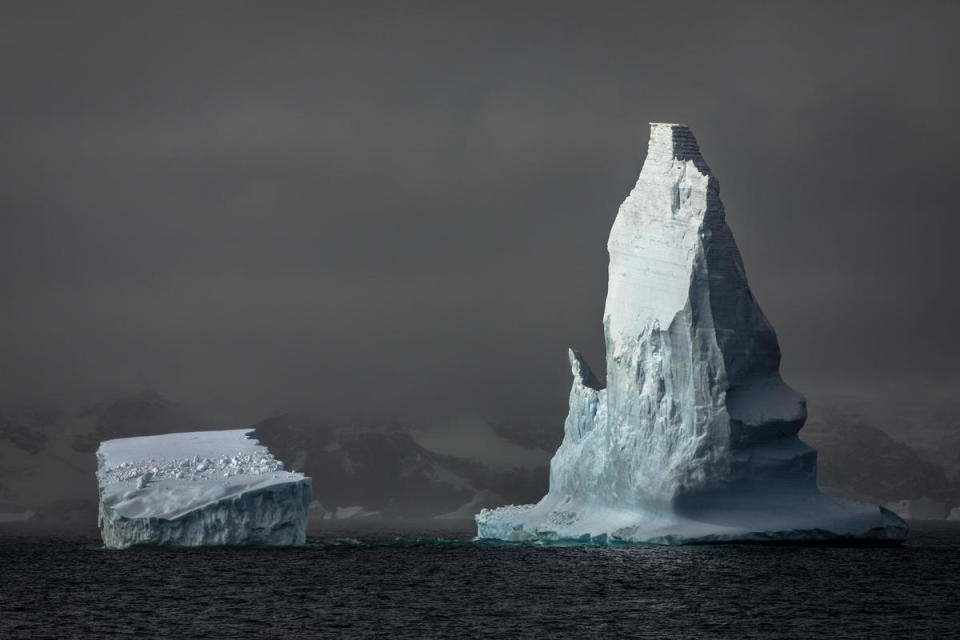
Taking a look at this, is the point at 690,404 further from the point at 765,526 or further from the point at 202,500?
the point at 202,500

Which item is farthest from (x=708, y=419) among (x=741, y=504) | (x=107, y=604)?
(x=107, y=604)

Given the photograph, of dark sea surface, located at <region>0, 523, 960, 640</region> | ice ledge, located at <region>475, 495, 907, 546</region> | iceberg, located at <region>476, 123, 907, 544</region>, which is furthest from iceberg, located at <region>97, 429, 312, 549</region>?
iceberg, located at <region>476, 123, 907, 544</region>

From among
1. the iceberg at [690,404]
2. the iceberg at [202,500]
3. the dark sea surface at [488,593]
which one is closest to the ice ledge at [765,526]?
the iceberg at [690,404]

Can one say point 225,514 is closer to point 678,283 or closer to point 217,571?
point 217,571

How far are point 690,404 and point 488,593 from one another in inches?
545

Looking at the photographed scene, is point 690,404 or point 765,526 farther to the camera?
point 690,404

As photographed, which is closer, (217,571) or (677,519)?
(217,571)

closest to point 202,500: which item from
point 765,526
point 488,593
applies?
point 488,593

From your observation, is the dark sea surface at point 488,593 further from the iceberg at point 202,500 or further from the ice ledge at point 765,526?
the iceberg at point 202,500

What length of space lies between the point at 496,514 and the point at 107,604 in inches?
992

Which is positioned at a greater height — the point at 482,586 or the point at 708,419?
the point at 708,419

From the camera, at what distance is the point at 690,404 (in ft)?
193

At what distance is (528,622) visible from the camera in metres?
42.0

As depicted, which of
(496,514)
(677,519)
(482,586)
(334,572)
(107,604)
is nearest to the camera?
(107,604)
